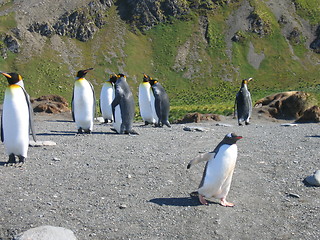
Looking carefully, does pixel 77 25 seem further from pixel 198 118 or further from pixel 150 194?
pixel 150 194

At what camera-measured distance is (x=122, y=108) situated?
11.2m

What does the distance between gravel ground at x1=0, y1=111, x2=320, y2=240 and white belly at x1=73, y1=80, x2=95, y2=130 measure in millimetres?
1648

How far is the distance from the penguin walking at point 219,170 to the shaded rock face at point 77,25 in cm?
6435

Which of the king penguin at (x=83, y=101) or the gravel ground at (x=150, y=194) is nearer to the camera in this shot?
the gravel ground at (x=150, y=194)

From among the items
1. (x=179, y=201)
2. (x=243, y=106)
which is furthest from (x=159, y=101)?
(x=179, y=201)

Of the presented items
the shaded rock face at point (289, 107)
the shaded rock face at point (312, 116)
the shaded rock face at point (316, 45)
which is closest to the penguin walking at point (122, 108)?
the shaded rock face at point (312, 116)

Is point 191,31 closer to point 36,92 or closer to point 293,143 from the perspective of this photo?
point 36,92

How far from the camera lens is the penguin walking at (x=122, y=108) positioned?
11180 mm

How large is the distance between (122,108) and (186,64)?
2300 inches

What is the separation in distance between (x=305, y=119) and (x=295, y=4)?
72.2m

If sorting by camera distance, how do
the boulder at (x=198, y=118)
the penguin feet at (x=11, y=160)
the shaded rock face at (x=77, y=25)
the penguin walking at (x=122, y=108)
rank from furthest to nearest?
the shaded rock face at (x=77, y=25) → the boulder at (x=198, y=118) → the penguin walking at (x=122, y=108) → the penguin feet at (x=11, y=160)

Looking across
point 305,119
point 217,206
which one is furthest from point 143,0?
point 217,206

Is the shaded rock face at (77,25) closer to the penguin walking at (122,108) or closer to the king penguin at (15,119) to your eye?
the penguin walking at (122,108)

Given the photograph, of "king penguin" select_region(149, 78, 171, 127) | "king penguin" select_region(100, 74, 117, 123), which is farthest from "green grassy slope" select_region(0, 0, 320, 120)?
"king penguin" select_region(149, 78, 171, 127)
